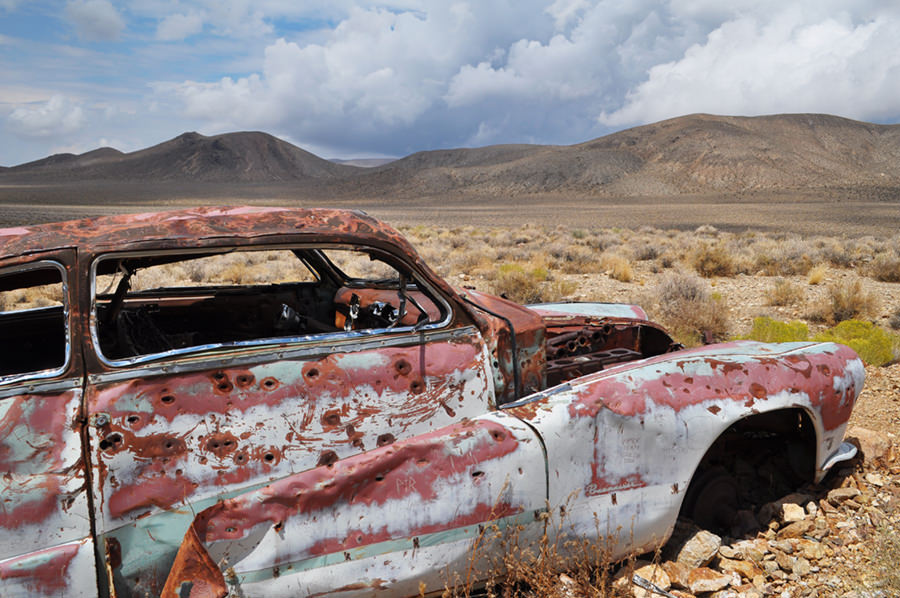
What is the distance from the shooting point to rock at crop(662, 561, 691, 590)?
9.60 ft

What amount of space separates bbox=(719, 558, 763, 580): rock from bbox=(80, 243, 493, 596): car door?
61.3 inches

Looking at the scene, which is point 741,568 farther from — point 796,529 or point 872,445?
point 872,445

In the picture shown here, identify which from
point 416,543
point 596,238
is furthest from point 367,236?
point 596,238

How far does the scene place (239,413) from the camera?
7.75 ft

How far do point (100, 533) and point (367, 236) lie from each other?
1.51 meters

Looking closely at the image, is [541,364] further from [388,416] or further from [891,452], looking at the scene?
[891,452]

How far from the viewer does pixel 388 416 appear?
258 cm

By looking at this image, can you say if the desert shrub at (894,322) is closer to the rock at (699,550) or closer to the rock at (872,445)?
the rock at (872,445)

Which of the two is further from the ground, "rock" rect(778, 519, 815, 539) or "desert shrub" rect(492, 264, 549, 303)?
"desert shrub" rect(492, 264, 549, 303)

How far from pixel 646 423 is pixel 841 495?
1.82 meters

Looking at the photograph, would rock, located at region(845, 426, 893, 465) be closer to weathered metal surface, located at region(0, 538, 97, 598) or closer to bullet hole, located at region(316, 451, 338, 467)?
bullet hole, located at region(316, 451, 338, 467)

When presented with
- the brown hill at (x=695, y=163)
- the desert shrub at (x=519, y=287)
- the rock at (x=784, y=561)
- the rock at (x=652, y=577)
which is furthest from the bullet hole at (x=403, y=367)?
the brown hill at (x=695, y=163)

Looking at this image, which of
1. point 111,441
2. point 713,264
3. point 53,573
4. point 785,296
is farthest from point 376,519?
point 713,264

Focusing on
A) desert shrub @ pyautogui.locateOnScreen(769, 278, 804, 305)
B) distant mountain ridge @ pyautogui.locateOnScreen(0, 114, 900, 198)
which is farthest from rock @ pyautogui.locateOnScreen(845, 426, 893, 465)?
distant mountain ridge @ pyautogui.locateOnScreen(0, 114, 900, 198)
